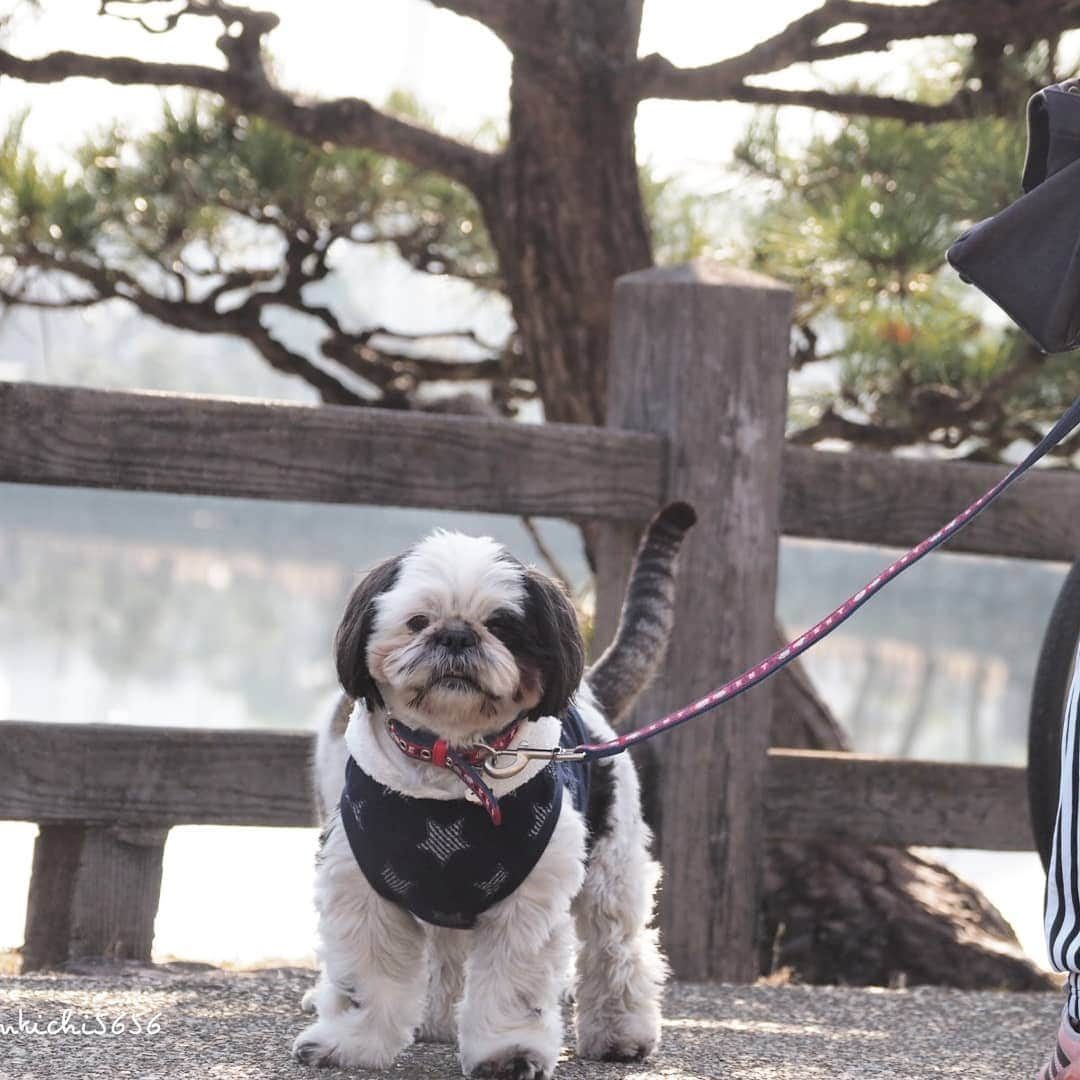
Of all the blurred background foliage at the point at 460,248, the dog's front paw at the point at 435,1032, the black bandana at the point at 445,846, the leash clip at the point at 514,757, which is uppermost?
the blurred background foliage at the point at 460,248

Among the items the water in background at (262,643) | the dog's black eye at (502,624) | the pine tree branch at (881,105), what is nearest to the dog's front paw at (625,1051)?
the dog's black eye at (502,624)

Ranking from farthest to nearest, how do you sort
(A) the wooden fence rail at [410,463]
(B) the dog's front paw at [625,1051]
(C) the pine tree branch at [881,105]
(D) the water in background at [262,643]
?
1. (D) the water in background at [262,643]
2. (C) the pine tree branch at [881,105]
3. (A) the wooden fence rail at [410,463]
4. (B) the dog's front paw at [625,1051]

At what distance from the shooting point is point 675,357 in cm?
377

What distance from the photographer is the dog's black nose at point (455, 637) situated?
2.29 m

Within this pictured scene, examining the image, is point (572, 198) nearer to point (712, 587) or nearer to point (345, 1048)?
point (712, 587)

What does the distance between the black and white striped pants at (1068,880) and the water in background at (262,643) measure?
152 centimetres

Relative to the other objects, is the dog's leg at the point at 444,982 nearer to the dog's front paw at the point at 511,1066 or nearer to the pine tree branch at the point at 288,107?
the dog's front paw at the point at 511,1066

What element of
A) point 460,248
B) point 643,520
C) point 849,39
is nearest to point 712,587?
point 643,520

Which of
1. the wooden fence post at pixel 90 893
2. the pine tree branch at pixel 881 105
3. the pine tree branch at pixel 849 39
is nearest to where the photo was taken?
the wooden fence post at pixel 90 893

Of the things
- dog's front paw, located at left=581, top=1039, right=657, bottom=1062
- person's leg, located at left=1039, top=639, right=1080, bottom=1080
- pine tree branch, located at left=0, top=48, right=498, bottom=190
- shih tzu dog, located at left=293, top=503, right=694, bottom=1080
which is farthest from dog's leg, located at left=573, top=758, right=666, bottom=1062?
pine tree branch, located at left=0, top=48, right=498, bottom=190

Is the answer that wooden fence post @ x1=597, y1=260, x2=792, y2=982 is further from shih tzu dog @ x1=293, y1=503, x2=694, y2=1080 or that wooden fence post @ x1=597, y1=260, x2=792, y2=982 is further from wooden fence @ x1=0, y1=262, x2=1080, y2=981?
shih tzu dog @ x1=293, y1=503, x2=694, y2=1080

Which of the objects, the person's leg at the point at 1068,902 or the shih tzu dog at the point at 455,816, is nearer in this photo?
the person's leg at the point at 1068,902

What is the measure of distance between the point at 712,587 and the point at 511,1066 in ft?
5.05

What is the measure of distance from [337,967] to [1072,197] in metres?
1.70
